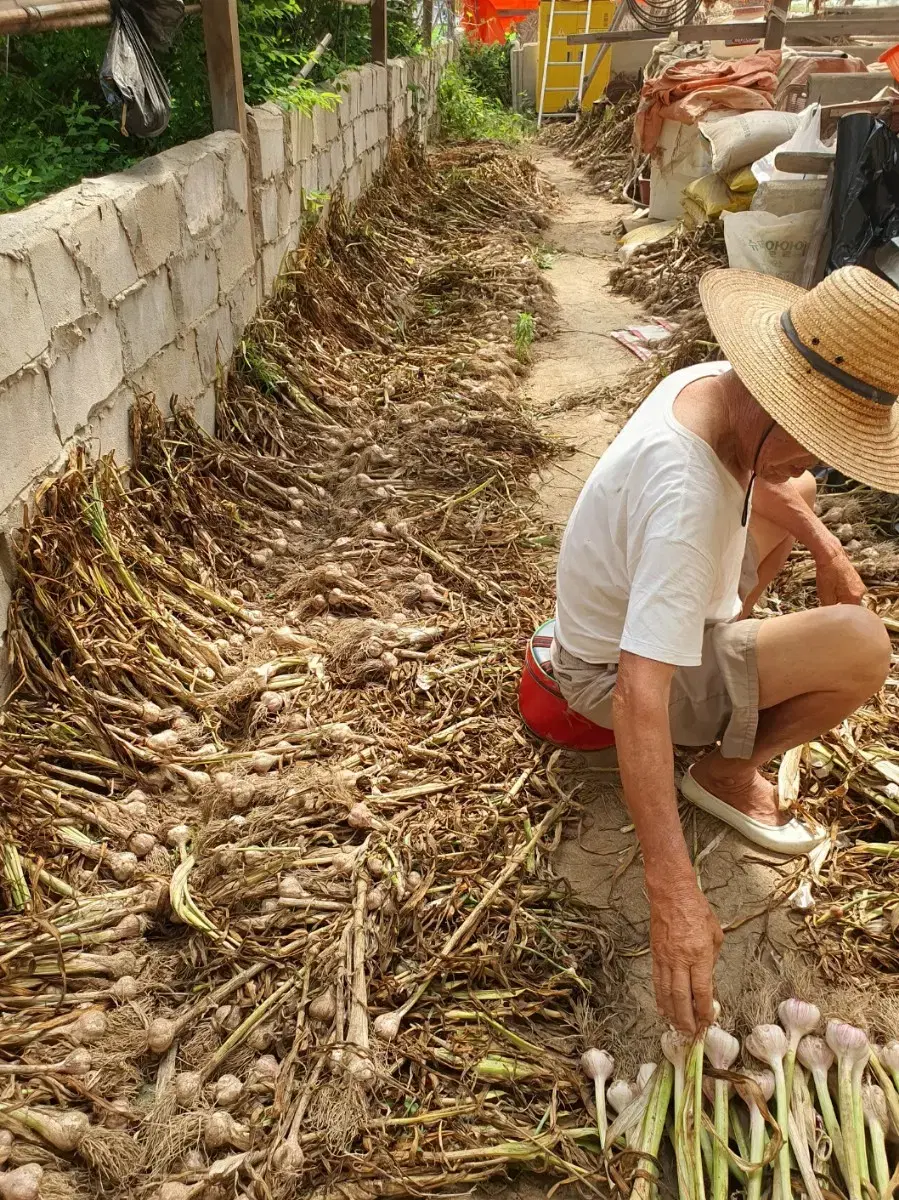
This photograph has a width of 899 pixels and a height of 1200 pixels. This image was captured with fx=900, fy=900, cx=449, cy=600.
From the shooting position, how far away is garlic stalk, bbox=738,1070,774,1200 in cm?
153

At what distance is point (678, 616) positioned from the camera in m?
1.57

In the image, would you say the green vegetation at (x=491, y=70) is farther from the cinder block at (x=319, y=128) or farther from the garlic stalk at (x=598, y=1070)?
the garlic stalk at (x=598, y=1070)

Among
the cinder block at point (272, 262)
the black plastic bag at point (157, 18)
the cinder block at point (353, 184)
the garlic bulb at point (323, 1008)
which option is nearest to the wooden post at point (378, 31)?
the cinder block at point (353, 184)

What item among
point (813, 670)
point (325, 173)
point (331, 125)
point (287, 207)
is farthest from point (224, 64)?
point (813, 670)

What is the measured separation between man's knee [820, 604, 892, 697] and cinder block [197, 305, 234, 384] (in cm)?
261

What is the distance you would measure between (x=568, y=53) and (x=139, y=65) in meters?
13.5

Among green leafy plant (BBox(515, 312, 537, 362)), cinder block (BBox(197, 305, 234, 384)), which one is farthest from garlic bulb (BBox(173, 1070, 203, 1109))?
green leafy plant (BBox(515, 312, 537, 362))

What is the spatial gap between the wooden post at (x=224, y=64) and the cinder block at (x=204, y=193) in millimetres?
417

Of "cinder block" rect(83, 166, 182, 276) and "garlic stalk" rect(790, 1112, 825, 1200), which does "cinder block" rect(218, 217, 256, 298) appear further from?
"garlic stalk" rect(790, 1112, 825, 1200)

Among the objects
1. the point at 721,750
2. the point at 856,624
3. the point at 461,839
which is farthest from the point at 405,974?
the point at 856,624

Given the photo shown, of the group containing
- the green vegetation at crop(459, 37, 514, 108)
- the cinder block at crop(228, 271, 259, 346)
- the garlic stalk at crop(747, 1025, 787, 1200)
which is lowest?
the green vegetation at crop(459, 37, 514, 108)

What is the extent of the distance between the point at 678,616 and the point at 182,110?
Result: 351 cm

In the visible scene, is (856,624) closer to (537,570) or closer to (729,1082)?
(729,1082)

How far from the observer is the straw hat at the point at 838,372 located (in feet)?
5.10
